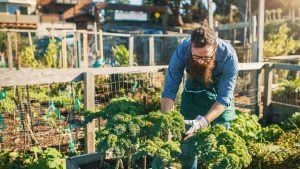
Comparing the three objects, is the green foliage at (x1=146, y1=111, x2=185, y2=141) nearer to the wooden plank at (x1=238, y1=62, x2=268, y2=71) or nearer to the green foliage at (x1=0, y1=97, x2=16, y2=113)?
the wooden plank at (x1=238, y1=62, x2=268, y2=71)

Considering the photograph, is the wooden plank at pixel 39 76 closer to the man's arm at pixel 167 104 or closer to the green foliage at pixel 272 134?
the man's arm at pixel 167 104

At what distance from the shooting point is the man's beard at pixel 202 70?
2.92 meters

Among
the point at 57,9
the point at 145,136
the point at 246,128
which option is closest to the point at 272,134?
the point at 246,128

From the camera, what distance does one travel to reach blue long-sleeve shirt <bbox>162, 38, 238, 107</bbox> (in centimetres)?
299

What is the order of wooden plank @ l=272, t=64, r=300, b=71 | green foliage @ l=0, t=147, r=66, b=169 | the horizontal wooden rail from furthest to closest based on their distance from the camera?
wooden plank @ l=272, t=64, r=300, b=71
green foliage @ l=0, t=147, r=66, b=169
the horizontal wooden rail

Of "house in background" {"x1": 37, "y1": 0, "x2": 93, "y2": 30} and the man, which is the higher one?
"house in background" {"x1": 37, "y1": 0, "x2": 93, "y2": 30}

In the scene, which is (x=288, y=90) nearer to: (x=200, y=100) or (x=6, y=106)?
(x=200, y=100)

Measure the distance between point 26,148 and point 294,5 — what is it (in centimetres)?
2000

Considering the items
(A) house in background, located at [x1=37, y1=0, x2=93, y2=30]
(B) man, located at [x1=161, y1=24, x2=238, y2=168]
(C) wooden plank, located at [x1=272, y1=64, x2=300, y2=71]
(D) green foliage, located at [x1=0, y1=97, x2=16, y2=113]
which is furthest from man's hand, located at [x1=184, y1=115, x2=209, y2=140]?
(A) house in background, located at [x1=37, y1=0, x2=93, y2=30]

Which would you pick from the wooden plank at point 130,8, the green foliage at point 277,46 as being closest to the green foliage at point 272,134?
the green foliage at point 277,46

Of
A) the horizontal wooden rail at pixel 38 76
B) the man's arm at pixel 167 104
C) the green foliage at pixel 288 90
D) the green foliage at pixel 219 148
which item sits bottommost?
the green foliage at pixel 288 90

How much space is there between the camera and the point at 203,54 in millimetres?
2736

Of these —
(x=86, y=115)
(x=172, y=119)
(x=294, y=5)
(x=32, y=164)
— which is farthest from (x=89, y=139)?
(x=294, y=5)

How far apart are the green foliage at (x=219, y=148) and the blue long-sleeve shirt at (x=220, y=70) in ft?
1.55
